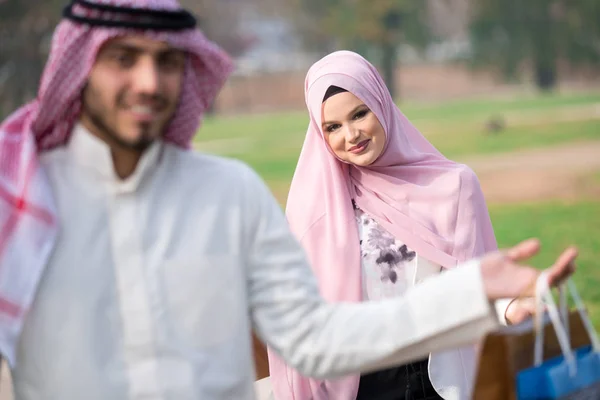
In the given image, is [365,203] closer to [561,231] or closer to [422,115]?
[561,231]

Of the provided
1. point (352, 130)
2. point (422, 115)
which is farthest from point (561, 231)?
point (422, 115)

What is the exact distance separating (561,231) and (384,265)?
10241 mm

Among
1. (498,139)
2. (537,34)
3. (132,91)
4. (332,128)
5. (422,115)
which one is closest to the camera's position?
(132,91)

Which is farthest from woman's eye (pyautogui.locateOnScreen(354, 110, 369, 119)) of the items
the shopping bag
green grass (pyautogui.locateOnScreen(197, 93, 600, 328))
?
green grass (pyautogui.locateOnScreen(197, 93, 600, 328))

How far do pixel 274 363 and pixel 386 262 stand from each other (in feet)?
1.76

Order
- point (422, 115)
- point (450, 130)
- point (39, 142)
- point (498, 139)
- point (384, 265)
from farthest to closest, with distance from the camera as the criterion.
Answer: point (422, 115)
point (450, 130)
point (498, 139)
point (384, 265)
point (39, 142)

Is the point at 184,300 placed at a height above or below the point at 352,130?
below

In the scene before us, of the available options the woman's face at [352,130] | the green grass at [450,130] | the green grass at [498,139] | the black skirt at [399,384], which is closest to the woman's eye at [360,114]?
the woman's face at [352,130]

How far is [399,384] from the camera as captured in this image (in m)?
3.03

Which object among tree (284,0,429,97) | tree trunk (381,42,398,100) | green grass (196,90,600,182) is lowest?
green grass (196,90,600,182)

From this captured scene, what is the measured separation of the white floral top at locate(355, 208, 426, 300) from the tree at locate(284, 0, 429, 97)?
22.5 m

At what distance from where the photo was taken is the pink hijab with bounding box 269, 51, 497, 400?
327 centimetres

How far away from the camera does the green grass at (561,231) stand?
9875 millimetres

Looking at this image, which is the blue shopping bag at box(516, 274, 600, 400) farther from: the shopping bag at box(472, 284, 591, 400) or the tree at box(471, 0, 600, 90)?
the tree at box(471, 0, 600, 90)
